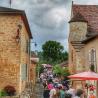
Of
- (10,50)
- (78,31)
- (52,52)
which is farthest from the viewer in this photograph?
(52,52)

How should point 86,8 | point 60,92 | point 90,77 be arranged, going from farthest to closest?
point 86,8
point 60,92
point 90,77

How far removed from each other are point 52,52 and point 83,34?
72147mm

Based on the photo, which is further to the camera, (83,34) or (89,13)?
(89,13)

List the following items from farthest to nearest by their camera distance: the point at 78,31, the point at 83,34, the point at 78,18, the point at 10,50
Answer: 1. the point at 78,18
2. the point at 78,31
3. the point at 83,34
4. the point at 10,50

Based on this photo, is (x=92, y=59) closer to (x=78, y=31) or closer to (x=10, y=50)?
(x=10, y=50)

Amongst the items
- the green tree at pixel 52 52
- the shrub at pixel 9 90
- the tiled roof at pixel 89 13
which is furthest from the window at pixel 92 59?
the green tree at pixel 52 52

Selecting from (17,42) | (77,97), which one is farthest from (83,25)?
(77,97)

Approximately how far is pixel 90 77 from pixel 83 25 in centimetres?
1244

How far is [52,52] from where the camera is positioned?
109 metres

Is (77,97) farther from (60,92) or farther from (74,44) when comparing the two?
(74,44)

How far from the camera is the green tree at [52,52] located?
109 meters

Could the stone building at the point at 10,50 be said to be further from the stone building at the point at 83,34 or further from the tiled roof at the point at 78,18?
the tiled roof at the point at 78,18

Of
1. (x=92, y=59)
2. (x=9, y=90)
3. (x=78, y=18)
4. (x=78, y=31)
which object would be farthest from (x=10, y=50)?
(x=78, y=18)

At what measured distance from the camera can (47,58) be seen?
361 feet
